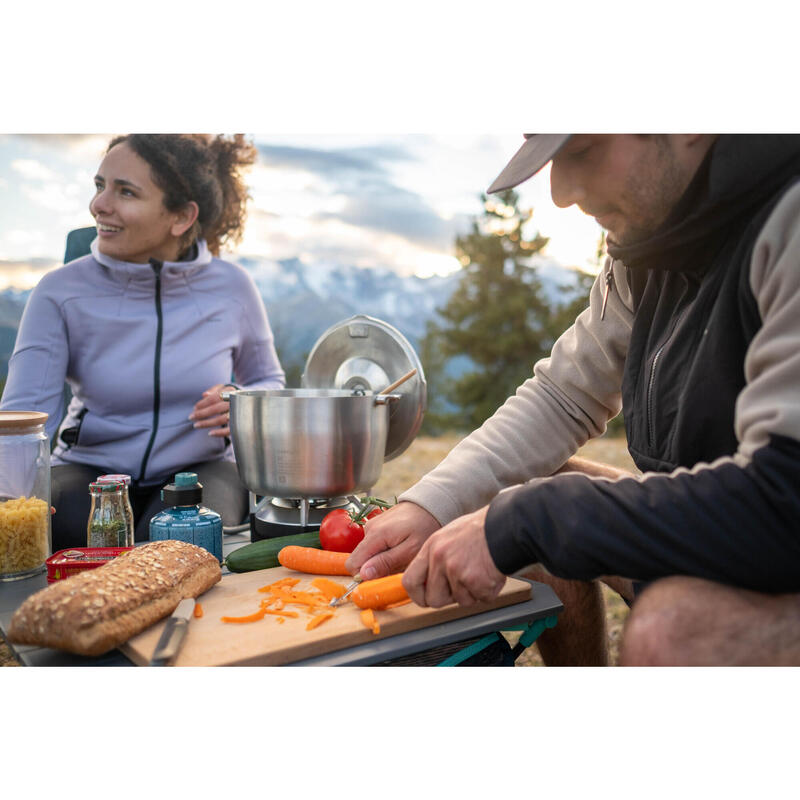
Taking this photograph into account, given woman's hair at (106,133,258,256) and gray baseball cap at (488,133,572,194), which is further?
woman's hair at (106,133,258,256)

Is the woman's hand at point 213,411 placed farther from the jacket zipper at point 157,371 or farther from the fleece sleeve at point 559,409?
the fleece sleeve at point 559,409

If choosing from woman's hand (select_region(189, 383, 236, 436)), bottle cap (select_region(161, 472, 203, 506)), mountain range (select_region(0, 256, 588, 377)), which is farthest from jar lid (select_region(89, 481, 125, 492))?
mountain range (select_region(0, 256, 588, 377))

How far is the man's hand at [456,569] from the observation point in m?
1.15

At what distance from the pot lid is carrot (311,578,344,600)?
27.9 inches

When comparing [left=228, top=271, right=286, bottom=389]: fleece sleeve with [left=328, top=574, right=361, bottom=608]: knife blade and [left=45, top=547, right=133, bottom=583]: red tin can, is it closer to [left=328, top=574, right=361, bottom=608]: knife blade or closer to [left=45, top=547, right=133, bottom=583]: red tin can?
[left=45, top=547, right=133, bottom=583]: red tin can

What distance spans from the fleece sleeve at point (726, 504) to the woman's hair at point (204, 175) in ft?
7.05

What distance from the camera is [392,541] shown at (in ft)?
4.79

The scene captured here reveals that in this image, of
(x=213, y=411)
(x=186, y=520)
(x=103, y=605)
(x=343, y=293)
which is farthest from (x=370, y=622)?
(x=343, y=293)

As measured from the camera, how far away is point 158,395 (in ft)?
8.55

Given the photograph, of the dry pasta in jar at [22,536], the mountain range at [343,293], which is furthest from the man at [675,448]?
the mountain range at [343,293]

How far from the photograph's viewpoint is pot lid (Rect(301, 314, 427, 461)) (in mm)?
2129

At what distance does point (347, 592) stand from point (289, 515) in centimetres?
49

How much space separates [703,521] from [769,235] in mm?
432

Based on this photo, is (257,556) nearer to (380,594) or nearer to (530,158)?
(380,594)
